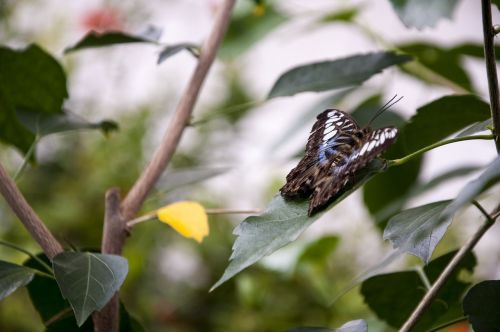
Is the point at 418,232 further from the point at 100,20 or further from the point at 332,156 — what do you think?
the point at 100,20

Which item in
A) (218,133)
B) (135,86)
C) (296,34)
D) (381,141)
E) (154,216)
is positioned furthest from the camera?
(135,86)

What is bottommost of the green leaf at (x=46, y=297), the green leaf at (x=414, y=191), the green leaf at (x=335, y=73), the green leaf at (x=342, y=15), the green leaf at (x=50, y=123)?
the green leaf at (x=46, y=297)

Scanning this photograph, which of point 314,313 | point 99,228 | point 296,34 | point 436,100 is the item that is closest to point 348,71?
point 436,100

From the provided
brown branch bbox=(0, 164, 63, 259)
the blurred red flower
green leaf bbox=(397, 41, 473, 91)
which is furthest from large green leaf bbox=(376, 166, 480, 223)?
the blurred red flower

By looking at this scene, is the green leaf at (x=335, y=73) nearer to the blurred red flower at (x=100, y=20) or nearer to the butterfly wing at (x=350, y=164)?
the butterfly wing at (x=350, y=164)

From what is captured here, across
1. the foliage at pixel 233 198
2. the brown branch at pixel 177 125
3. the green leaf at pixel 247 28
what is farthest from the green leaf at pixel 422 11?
the green leaf at pixel 247 28

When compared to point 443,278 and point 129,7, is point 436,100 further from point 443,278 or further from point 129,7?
point 129,7
